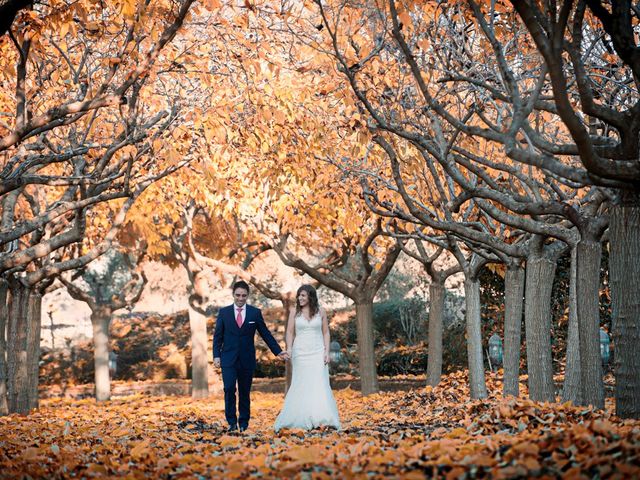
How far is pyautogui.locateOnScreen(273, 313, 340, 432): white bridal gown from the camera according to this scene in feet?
36.3

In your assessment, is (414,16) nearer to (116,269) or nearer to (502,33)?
(502,33)

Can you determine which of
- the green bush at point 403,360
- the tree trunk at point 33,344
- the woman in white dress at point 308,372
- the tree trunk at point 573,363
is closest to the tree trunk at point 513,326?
the tree trunk at point 573,363

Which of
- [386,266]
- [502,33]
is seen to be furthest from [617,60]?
[386,266]

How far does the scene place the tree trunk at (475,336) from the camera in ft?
48.8

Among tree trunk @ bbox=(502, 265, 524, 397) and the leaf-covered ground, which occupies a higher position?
tree trunk @ bbox=(502, 265, 524, 397)

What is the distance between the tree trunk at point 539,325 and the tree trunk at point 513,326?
51.9 inches

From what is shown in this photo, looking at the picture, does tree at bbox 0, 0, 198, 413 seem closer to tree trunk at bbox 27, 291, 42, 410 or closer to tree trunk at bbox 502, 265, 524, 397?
tree trunk at bbox 27, 291, 42, 410

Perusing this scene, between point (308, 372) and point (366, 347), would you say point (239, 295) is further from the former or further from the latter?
point (366, 347)

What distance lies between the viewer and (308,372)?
37.0ft

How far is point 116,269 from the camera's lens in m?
36.5

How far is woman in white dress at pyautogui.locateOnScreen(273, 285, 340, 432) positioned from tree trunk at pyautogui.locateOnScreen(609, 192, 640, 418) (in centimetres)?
434

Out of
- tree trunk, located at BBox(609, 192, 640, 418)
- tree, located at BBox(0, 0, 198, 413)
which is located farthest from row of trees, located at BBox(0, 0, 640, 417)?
tree, located at BBox(0, 0, 198, 413)

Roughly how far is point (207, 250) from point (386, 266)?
7085 mm

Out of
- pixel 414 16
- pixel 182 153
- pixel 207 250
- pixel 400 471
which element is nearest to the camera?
pixel 400 471
